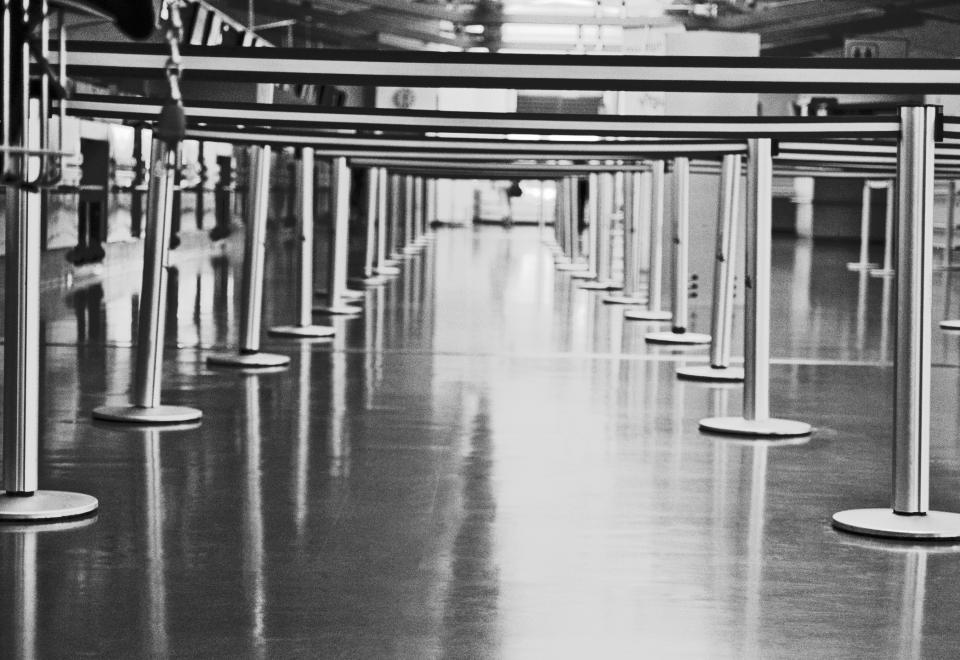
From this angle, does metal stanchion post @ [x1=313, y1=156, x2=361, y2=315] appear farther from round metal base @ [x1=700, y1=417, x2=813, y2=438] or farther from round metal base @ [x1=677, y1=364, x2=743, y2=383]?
round metal base @ [x1=700, y1=417, x2=813, y2=438]

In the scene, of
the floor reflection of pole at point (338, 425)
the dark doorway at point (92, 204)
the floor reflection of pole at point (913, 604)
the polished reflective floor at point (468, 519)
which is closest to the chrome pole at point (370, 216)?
the dark doorway at point (92, 204)

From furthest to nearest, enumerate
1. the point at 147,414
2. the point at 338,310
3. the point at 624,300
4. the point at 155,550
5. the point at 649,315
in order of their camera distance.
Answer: the point at 624,300 → the point at 649,315 → the point at 338,310 → the point at 147,414 → the point at 155,550

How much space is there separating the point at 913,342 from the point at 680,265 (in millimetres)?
4321

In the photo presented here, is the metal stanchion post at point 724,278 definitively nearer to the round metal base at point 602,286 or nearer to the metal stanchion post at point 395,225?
the round metal base at point 602,286

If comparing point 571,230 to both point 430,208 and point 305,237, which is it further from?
point 430,208

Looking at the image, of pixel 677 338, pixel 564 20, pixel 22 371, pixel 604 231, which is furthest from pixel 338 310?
pixel 564 20

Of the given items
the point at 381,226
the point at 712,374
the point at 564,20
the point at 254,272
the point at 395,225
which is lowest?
the point at 712,374

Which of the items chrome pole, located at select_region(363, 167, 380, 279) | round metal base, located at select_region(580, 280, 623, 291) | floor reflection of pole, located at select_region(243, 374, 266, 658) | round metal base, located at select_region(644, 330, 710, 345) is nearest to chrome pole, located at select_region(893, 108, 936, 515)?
floor reflection of pole, located at select_region(243, 374, 266, 658)

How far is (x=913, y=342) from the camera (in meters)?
3.02

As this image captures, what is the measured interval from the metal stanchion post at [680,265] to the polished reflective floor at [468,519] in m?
0.88

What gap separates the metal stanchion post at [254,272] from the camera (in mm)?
5926

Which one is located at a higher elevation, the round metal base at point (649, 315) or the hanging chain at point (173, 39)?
the hanging chain at point (173, 39)

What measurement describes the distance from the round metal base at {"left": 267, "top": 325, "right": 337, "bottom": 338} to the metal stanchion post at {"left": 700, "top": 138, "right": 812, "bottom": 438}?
3212mm

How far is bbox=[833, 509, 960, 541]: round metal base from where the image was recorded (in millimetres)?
2959
